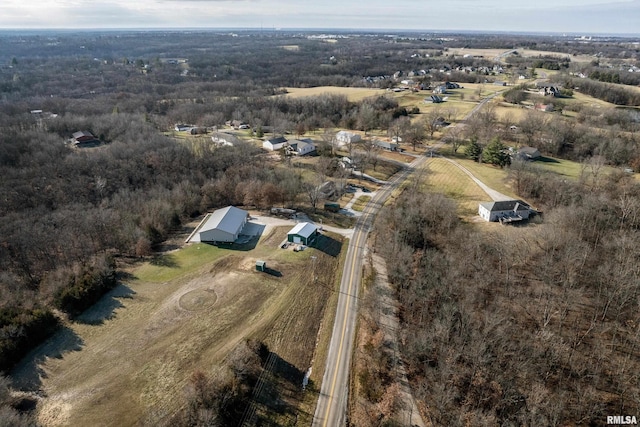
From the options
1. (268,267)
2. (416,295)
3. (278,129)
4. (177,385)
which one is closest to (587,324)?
(416,295)

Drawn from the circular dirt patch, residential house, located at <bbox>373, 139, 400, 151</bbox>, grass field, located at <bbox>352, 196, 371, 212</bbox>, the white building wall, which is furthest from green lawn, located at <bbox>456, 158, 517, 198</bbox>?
the circular dirt patch

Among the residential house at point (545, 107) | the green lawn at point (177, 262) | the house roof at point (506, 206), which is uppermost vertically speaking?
the residential house at point (545, 107)

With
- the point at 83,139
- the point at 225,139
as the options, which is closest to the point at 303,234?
the point at 225,139

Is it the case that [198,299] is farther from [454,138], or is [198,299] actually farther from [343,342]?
[454,138]

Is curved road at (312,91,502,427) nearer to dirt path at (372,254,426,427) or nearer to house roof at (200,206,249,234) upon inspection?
dirt path at (372,254,426,427)

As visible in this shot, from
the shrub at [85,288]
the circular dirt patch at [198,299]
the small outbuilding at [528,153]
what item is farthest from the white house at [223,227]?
the small outbuilding at [528,153]

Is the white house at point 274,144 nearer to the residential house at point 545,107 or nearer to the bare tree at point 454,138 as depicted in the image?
the bare tree at point 454,138

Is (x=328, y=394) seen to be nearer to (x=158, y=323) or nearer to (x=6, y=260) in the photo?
(x=158, y=323)
